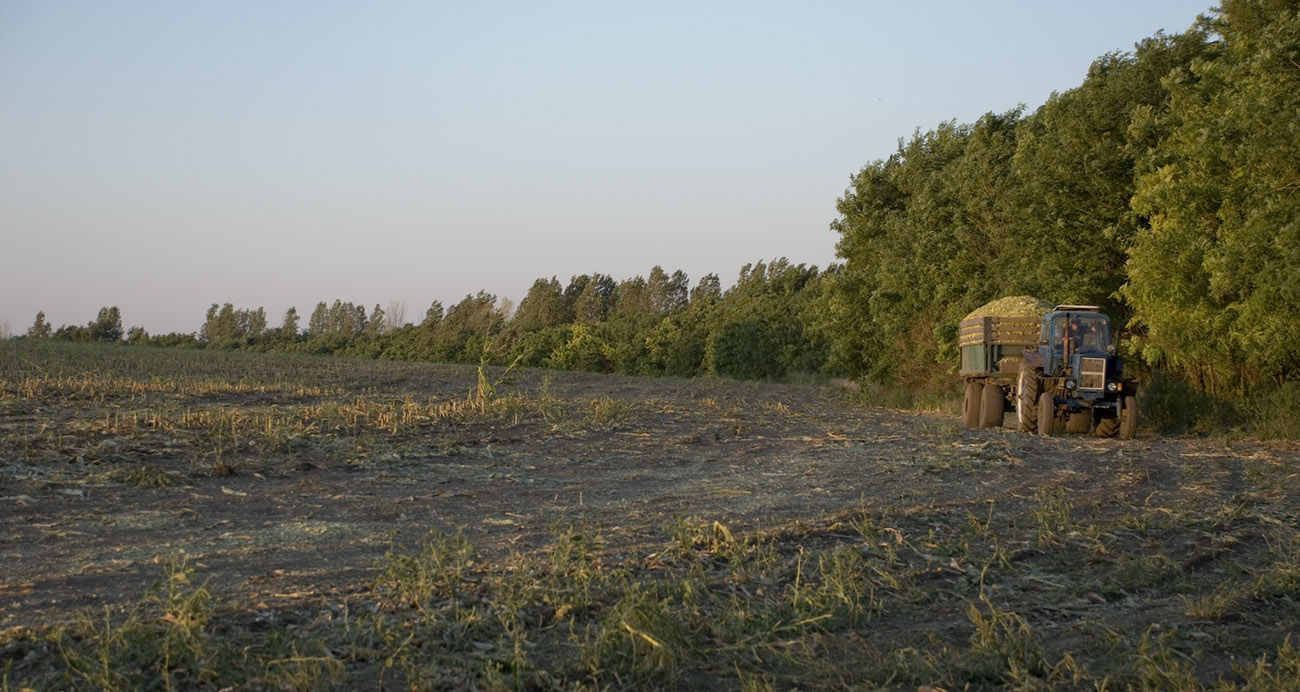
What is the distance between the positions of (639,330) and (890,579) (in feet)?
207

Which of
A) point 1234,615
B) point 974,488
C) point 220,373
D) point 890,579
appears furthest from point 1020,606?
point 220,373

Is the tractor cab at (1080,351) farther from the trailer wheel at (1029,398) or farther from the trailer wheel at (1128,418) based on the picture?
the trailer wheel at (1128,418)

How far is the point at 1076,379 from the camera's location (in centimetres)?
1689

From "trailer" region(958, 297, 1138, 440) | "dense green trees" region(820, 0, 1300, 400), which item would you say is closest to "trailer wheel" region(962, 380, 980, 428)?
"trailer" region(958, 297, 1138, 440)

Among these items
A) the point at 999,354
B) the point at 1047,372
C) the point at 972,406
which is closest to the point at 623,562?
the point at 1047,372

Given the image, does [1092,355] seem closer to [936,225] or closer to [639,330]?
[936,225]

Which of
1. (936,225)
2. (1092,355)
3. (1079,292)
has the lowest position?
(1092,355)

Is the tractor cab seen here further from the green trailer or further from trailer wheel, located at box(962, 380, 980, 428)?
trailer wheel, located at box(962, 380, 980, 428)

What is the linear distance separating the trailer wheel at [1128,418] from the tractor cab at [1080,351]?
1.36 feet

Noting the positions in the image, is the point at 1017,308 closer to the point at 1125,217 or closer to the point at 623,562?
the point at 1125,217

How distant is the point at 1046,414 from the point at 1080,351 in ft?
3.88

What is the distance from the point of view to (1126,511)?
9.38 meters

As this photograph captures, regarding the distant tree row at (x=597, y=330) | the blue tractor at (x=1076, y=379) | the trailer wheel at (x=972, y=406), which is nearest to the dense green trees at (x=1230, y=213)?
the blue tractor at (x=1076, y=379)

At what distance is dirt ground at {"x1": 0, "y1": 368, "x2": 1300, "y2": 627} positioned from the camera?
22.3 feet
